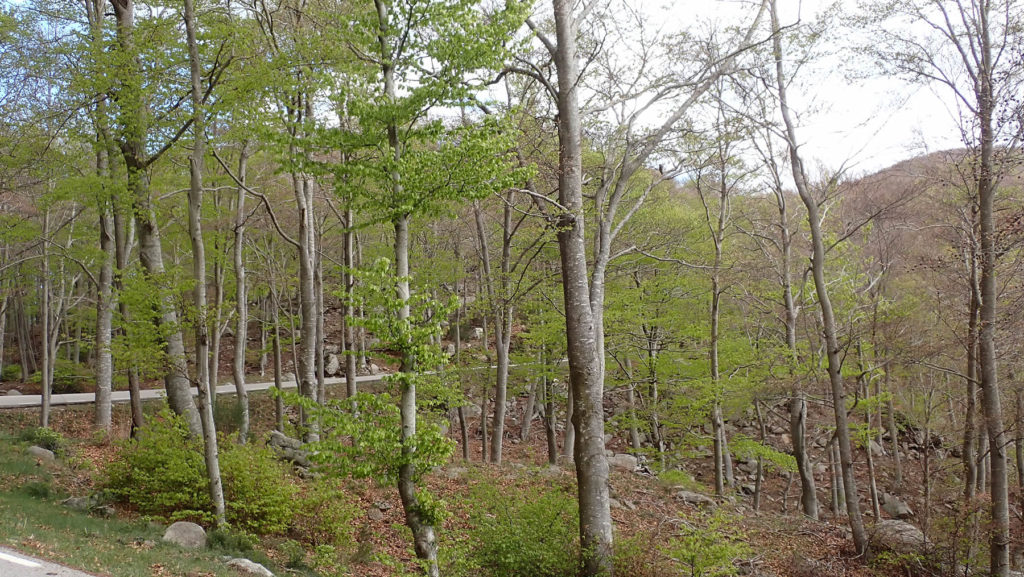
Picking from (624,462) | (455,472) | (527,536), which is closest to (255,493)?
(527,536)

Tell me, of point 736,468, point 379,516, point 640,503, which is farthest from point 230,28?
point 736,468

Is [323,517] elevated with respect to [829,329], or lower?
lower

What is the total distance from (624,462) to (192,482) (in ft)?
42.5

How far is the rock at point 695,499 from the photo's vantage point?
1411 cm

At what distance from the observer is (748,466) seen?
24.2m

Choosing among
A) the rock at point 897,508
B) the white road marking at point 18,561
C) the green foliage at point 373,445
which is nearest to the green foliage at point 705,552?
the green foliage at point 373,445

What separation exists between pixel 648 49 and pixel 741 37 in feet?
5.43

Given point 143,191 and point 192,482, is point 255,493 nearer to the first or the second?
point 192,482

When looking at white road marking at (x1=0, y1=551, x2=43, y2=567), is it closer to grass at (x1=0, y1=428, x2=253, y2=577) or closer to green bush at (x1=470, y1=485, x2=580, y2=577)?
grass at (x1=0, y1=428, x2=253, y2=577)

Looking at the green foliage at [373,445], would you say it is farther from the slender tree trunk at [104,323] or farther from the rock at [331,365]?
the rock at [331,365]

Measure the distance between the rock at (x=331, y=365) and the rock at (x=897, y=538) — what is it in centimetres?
2130

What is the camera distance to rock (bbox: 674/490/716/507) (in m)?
14.1

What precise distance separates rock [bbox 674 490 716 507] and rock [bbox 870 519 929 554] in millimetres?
3363

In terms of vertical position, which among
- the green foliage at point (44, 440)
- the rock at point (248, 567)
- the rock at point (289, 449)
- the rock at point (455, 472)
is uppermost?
the green foliage at point (44, 440)
